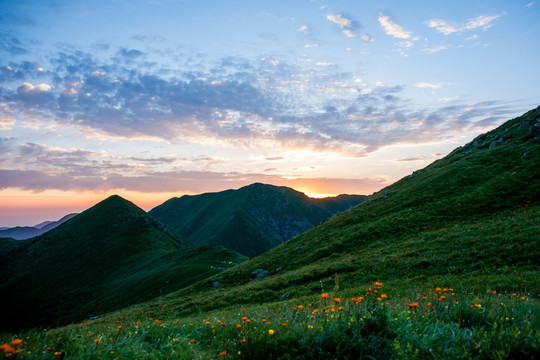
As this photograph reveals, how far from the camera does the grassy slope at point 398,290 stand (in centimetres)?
463

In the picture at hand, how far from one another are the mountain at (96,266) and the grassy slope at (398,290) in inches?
1098

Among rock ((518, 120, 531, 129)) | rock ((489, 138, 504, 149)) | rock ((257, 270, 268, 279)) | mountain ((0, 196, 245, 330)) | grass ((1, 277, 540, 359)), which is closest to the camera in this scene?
grass ((1, 277, 540, 359))

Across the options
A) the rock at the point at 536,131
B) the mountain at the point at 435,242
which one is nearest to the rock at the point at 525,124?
the mountain at the point at 435,242

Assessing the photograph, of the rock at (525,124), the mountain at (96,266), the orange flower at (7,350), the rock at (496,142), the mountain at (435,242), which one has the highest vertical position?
the rock at (525,124)

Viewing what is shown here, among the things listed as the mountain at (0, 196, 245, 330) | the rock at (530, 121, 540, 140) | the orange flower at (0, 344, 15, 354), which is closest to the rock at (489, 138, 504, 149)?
the rock at (530, 121, 540, 140)

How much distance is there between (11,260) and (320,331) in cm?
18362

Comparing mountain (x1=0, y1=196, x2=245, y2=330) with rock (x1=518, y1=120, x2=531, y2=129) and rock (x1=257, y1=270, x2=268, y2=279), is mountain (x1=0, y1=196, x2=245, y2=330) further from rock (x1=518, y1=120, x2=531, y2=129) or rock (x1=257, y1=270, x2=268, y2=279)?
rock (x1=518, y1=120, x2=531, y2=129)

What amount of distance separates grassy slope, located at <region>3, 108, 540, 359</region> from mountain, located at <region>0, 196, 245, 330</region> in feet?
91.5

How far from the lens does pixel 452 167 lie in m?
44.5

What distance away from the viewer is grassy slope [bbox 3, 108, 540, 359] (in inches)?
182

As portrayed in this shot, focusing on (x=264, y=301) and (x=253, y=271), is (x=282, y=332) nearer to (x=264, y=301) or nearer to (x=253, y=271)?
(x=264, y=301)

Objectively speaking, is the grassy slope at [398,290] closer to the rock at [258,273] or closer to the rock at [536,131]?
the rock at [536,131]

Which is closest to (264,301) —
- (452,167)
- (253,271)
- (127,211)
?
(253,271)

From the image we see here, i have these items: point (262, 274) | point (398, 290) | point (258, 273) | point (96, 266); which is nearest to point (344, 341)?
point (398, 290)
